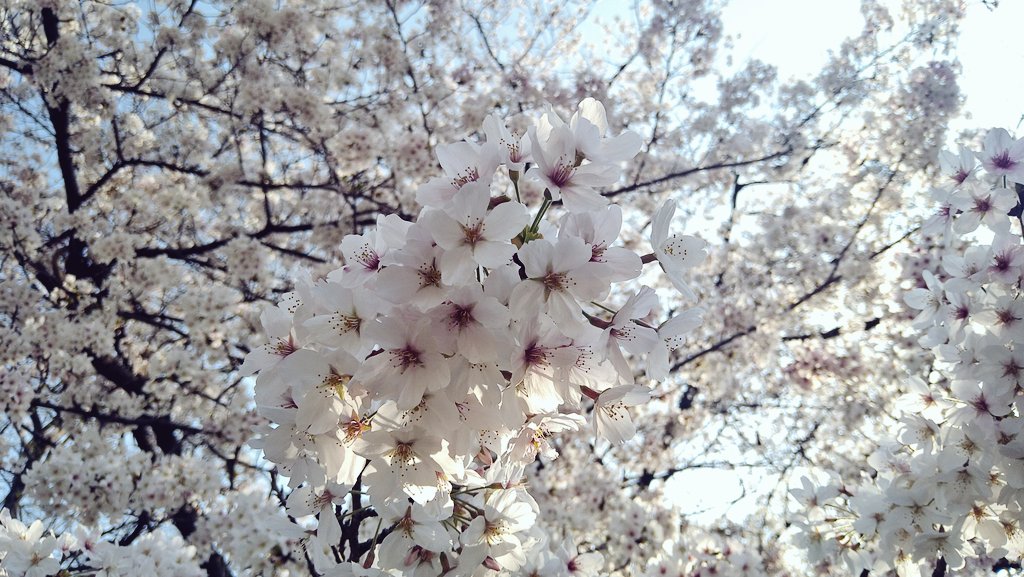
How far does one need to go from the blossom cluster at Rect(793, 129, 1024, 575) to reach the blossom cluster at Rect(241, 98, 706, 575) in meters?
1.57

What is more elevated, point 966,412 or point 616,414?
point 966,412

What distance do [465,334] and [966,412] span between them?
216 cm

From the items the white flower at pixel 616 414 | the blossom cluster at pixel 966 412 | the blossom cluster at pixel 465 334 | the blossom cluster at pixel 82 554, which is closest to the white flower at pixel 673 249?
the blossom cluster at pixel 465 334

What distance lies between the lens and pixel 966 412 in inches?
90.1

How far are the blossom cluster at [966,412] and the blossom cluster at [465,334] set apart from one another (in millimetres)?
1572

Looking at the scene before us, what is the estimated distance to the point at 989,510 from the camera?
234 cm

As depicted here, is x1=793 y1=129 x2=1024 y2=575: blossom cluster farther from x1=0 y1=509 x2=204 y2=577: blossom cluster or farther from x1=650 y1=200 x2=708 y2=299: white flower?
x1=0 y1=509 x2=204 y2=577: blossom cluster

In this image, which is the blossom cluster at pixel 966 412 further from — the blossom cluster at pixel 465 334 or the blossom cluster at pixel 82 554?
the blossom cluster at pixel 82 554

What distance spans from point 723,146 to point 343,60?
5357 mm

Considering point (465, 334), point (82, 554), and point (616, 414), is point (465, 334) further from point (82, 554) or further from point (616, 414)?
point (82, 554)

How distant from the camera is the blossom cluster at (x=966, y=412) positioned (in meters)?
2.20

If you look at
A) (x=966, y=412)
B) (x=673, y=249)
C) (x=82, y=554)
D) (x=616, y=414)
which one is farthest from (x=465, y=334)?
(x=82, y=554)

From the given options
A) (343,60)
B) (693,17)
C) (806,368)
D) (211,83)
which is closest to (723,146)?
(693,17)

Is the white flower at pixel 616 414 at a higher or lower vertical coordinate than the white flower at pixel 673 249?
lower
